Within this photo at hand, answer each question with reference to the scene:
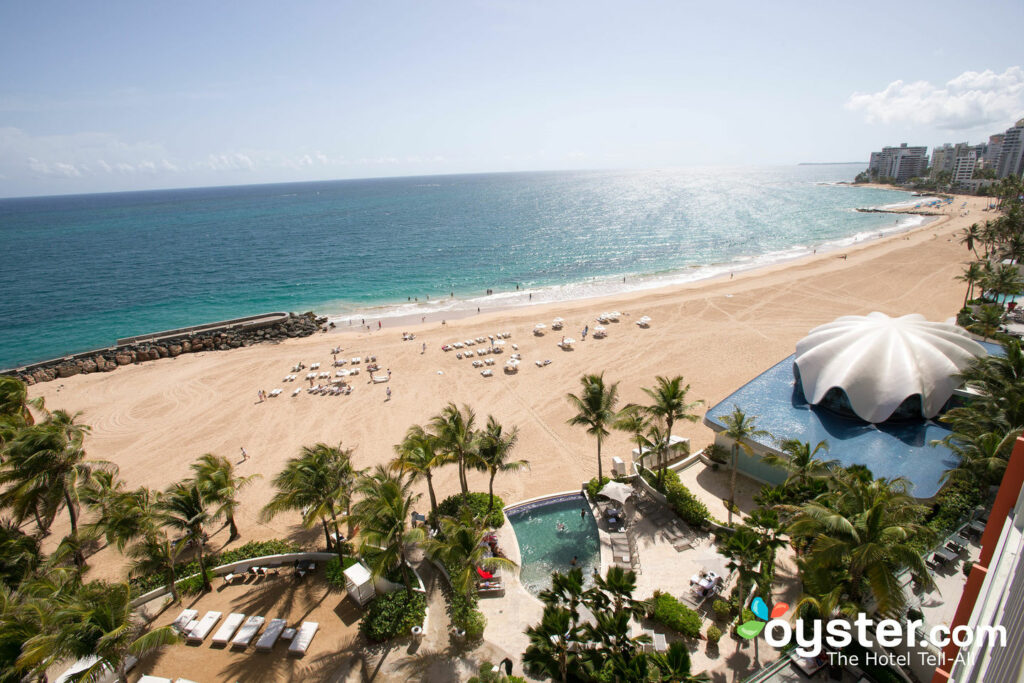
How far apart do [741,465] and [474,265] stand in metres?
63.3

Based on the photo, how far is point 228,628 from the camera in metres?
16.6

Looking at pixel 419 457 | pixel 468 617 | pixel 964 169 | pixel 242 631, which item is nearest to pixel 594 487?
pixel 419 457

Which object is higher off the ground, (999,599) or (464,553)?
(999,599)

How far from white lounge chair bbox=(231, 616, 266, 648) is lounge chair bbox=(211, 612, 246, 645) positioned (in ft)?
0.66

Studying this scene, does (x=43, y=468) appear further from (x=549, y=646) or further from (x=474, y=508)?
(x=549, y=646)

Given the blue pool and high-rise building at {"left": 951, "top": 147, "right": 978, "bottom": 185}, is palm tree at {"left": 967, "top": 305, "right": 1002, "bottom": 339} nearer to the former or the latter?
the blue pool

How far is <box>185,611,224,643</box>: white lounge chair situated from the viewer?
16.5 meters

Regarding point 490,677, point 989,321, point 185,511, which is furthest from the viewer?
point 989,321

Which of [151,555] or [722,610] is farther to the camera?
[151,555]

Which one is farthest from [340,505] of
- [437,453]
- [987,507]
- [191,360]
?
[191,360]

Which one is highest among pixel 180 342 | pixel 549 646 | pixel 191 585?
A: pixel 549 646

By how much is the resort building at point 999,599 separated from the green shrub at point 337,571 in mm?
18243

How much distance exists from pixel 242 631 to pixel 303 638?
2.43m

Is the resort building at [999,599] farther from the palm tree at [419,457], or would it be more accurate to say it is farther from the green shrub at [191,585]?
the green shrub at [191,585]
